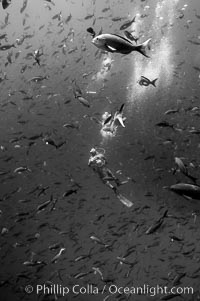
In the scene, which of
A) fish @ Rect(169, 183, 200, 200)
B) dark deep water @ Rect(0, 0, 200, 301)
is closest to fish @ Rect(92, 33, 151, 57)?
fish @ Rect(169, 183, 200, 200)

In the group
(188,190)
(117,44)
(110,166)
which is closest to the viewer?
(117,44)

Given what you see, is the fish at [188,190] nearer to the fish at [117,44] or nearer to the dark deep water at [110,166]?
the fish at [117,44]

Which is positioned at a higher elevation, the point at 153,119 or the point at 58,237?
the point at 153,119

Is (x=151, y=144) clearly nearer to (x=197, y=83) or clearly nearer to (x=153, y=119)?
(x=153, y=119)

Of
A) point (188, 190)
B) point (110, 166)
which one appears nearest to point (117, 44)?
point (188, 190)

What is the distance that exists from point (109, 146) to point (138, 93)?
5805 mm

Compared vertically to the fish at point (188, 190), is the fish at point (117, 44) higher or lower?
higher

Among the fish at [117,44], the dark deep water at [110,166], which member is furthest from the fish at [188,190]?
the dark deep water at [110,166]

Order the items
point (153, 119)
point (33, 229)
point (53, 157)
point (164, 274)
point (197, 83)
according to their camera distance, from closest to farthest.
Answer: point (164, 274) < point (33, 229) < point (53, 157) < point (153, 119) < point (197, 83)

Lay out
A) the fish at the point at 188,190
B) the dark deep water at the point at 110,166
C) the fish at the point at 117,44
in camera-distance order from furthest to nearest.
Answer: the dark deep water at the point at 110,166 → the fish at the point at 188,190 → the fish at the point at 117,44

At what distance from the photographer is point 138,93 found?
27203mm

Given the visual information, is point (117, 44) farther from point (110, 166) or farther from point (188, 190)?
point (110, 166)

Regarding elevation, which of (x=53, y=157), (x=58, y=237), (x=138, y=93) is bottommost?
(x=58, y=237)

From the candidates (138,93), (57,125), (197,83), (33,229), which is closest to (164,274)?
(33,229)
